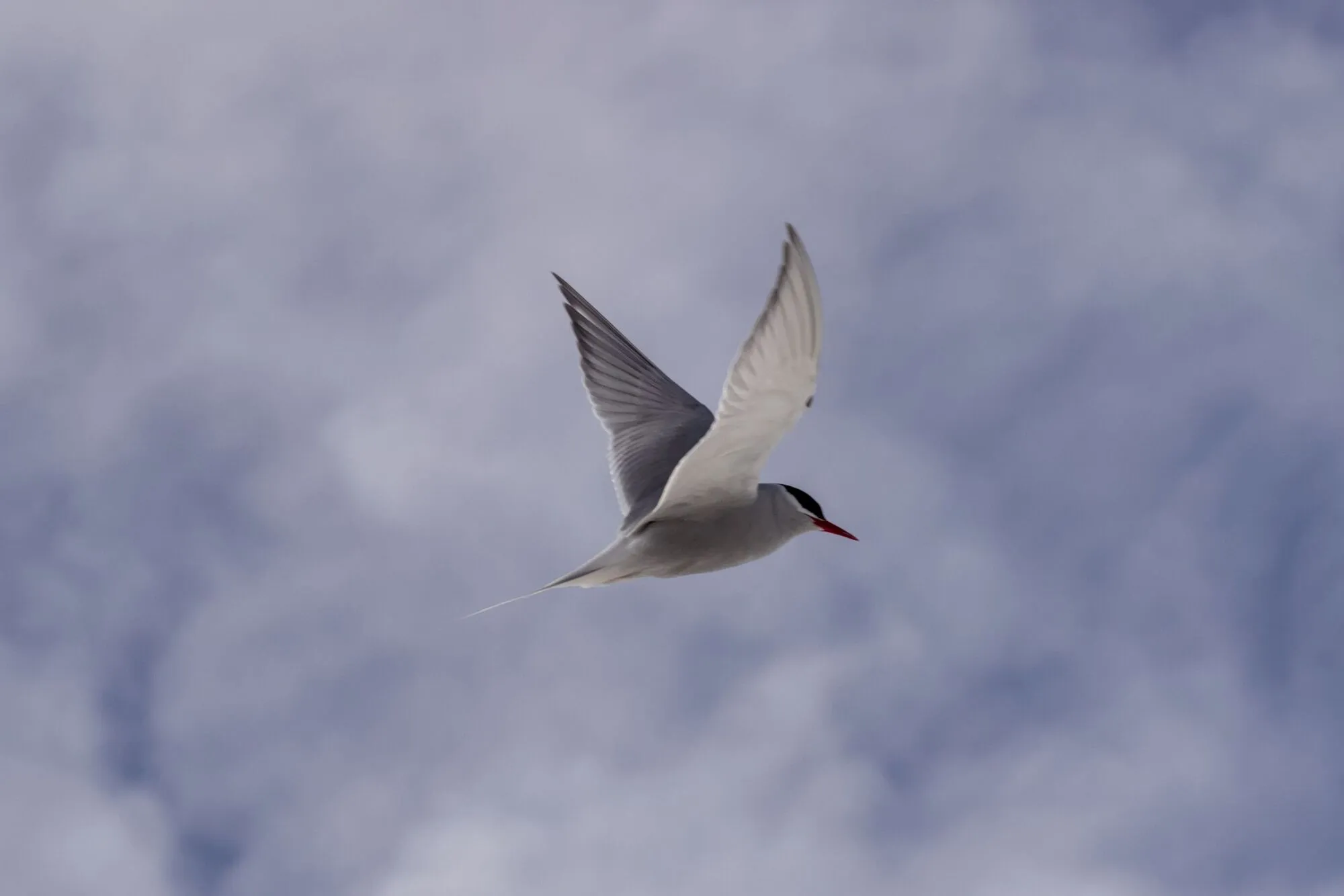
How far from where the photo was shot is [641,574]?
8969mm

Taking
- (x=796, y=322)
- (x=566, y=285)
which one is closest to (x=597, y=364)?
(x=566, y=285)

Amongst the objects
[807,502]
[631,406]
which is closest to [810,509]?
[807,502]

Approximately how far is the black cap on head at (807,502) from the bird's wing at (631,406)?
98cm

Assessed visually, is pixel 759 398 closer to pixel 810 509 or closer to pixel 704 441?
pixel 704 441

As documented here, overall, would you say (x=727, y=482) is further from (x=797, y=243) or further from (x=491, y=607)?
(x=797, y=243)

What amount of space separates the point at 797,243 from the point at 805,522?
11.0 feet

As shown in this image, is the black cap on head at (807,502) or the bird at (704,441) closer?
the bird at (704,441)

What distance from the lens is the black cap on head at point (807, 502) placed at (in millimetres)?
9383

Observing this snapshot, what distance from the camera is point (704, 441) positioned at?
301 inches

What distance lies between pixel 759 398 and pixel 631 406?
335 cm

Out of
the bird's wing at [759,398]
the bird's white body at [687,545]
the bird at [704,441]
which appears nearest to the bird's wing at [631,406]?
the bird at [704,441]

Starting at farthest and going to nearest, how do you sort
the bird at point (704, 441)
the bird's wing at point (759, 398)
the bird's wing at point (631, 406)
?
the bird's wing at point (631, 406) < the bird at point (704, 441) < the bird's wing at point (759, 398)

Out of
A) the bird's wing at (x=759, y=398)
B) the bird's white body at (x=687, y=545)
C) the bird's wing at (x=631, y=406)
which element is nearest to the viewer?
the bird's wing at (x=759, y=398)

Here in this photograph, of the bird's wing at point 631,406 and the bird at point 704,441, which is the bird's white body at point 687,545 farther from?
the bird's wing at point 631,406
